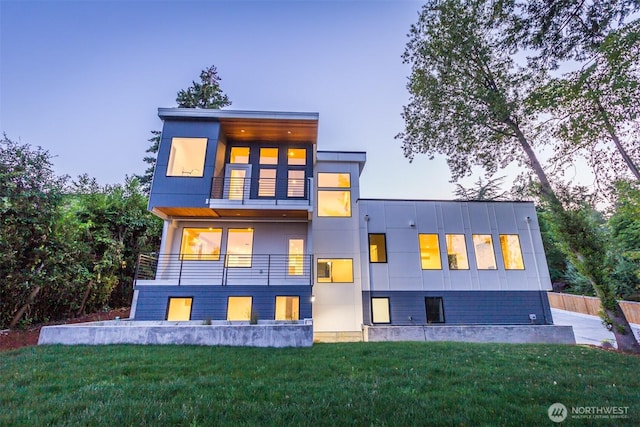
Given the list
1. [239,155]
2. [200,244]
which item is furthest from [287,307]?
[239,155]

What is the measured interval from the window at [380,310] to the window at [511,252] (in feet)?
19.3

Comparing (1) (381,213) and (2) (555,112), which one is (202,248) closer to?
(1) (381,213)

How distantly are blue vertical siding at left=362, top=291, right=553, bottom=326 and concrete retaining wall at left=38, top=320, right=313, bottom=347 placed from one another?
498 cm

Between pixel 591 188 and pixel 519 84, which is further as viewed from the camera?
pixel 519 84

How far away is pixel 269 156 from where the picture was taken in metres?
12.6

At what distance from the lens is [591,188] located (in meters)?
9.38

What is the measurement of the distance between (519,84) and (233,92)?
20666 mm

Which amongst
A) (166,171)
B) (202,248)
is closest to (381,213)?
(202,248)

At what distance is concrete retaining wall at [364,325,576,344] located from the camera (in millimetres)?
10000

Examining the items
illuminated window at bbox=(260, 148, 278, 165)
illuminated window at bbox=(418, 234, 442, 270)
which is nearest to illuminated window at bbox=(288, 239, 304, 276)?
illuminated window at bbox=(260, 148, 278, 165)

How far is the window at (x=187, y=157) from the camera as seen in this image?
10776mm

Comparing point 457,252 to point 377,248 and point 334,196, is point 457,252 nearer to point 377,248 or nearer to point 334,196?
point 377,248

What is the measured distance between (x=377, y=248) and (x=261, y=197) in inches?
230

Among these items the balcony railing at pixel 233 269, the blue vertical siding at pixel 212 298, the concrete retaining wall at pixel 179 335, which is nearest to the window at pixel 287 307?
the blue vertical siding at pixel 212 298
